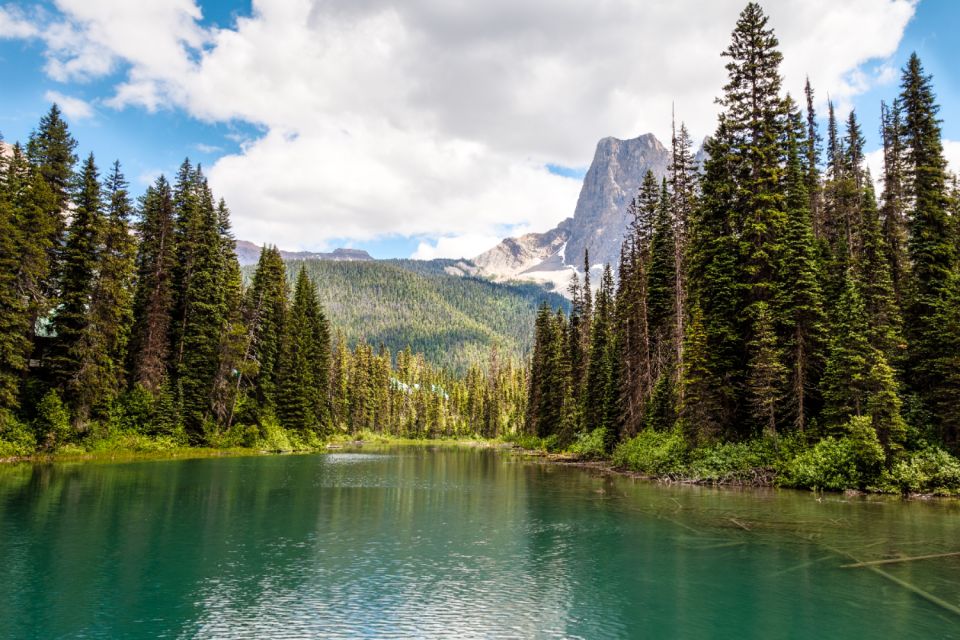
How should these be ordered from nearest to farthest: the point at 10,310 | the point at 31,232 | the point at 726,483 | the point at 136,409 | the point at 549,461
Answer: the point at 726,483, the point at 10,310, the point at 31,232, the point at 136,409, the point at 549,461

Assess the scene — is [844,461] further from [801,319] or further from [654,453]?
[654,453]

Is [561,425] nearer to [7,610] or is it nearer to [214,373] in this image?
[214,373]

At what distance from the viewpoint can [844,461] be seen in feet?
115

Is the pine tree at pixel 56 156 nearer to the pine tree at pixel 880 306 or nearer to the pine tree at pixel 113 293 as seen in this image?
the pine tree at pixel 113 293

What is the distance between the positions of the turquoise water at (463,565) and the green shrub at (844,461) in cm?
195

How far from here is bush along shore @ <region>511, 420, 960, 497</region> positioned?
110 ft

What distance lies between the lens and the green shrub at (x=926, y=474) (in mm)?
33062

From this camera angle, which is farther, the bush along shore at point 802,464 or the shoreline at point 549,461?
the shoreline at point 549,461

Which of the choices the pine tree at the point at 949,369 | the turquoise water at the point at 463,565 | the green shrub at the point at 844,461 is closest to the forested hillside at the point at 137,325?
the turquoise water at the point at 463,565

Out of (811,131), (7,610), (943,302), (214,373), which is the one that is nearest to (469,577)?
(7,610)

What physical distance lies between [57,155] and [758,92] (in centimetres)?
5788

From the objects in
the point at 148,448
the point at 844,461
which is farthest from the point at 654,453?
the point at 148,448

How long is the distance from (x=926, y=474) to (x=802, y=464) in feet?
19.7

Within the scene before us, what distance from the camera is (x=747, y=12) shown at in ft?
146
